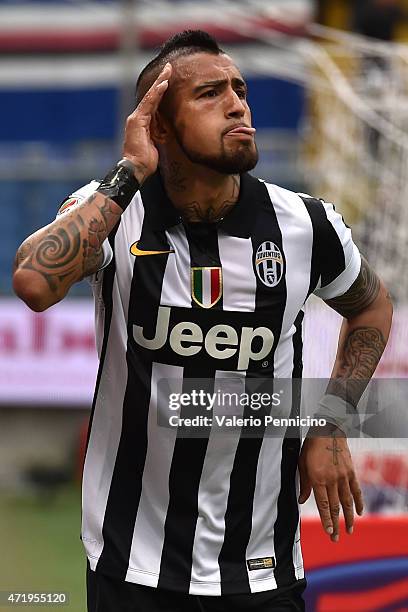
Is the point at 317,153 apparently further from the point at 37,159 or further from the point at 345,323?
the point at 345,323

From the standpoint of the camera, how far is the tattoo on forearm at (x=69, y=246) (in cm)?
297

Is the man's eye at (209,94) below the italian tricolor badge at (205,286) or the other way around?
the other way around

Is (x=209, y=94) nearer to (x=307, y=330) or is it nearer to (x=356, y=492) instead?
(x=356, y=492)

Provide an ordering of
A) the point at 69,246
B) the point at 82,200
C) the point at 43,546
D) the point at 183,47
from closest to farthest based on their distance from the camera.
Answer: the point at 69,246, the point at 82,200, the point at 183,47, the point at 43,546

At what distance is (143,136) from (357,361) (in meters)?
0.90

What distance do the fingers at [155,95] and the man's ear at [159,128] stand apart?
0.42ft

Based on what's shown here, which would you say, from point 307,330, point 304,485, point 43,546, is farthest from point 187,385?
point 43,546

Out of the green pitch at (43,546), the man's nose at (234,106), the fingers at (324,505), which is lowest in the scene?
the green pitch at (43,546)

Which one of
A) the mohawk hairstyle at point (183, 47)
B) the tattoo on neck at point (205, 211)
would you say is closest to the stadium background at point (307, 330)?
the tattoo on neck at point (205, 211)

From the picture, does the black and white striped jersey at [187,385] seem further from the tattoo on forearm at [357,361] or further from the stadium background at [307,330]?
the stadium background at [307,330]

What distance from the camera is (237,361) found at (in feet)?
10.4

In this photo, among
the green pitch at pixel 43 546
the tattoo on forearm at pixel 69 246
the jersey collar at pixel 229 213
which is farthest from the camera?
the green pitch at pixel 43 546

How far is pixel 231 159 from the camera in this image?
10.3 feet

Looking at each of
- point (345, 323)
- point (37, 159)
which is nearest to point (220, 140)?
point (345, 323)
